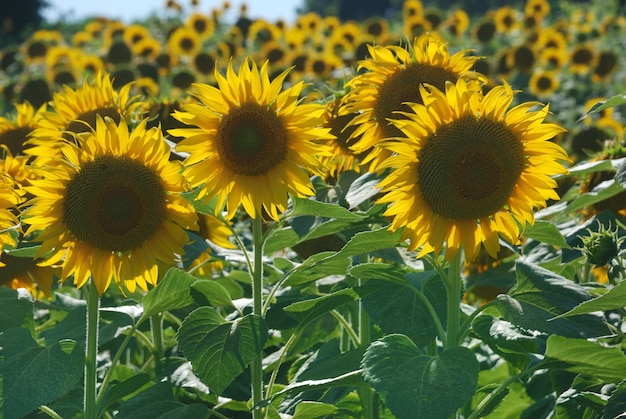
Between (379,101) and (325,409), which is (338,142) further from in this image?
(325,409)

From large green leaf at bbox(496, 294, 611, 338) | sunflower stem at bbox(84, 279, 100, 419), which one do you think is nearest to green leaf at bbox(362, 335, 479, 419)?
large green leaf at bbox(496, 294, 611, 338)

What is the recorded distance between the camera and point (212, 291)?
2.21 metres

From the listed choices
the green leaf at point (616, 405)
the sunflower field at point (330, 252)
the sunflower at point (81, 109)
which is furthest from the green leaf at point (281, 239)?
the green leaf at point (616, 405)

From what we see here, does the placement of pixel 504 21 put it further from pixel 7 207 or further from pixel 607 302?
pixel 607 302

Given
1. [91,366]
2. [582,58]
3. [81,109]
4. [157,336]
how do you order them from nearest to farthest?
1. [91,366]
2. [157,336]
3. [81,109]
4. [582,58]

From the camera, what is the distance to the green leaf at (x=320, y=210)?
2.16 metres

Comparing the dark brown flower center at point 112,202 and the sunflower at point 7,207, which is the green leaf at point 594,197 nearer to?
the dark brown flower center at point 112,202

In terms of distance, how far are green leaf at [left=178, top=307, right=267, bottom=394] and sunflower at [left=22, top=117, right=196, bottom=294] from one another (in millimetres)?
218

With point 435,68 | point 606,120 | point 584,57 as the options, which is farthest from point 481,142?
point 584,57

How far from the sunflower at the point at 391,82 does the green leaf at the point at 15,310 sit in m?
0.81

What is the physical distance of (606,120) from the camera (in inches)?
245

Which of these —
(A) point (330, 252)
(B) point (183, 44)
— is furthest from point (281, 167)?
(B) point (183, 44)

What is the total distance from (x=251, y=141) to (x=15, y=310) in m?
0.66

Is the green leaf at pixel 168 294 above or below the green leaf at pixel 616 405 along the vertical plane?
above
